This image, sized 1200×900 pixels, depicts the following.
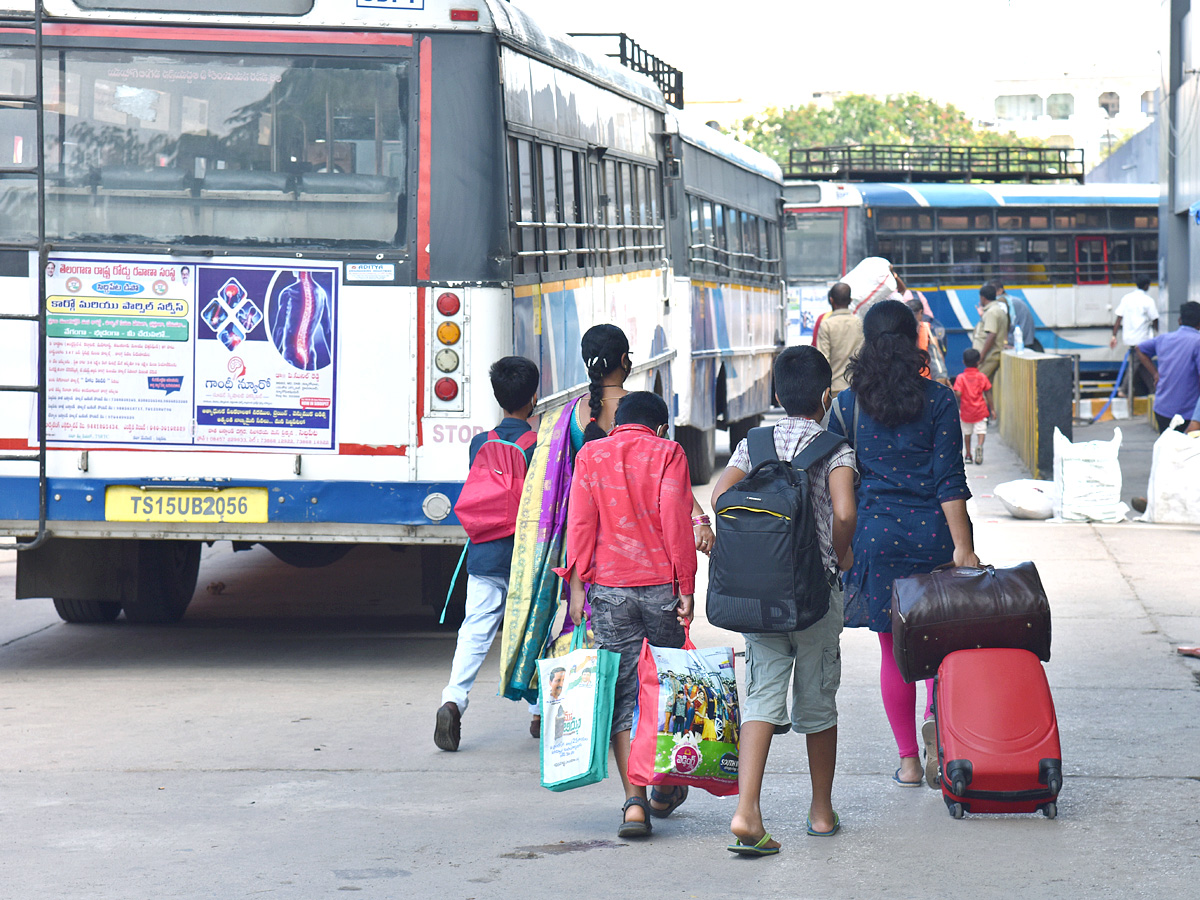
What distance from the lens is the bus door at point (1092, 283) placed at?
1191 inches

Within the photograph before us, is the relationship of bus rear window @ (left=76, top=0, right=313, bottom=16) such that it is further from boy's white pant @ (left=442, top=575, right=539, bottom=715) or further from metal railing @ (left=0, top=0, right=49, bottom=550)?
boy's white pant @ (left=442, top=575, right=539, bottom=715)

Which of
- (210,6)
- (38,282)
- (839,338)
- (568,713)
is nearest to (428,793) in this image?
(568,713)

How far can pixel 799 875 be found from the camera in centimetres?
464

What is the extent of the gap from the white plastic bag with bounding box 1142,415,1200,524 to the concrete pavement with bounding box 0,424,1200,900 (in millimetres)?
3608

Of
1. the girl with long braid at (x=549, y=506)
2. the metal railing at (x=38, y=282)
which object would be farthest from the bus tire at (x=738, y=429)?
the girl with long braid at (x=549, y=506)

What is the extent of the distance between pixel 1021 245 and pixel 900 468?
25.8m

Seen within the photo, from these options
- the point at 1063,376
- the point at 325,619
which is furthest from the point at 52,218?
the point at 1063,376

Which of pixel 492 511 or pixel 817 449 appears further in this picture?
pixel 492 511

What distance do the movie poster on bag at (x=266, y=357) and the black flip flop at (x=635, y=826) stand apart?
9.29 feet

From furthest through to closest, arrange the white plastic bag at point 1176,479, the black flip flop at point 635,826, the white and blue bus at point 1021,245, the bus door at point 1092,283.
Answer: the bus door at point 1092,283 → the white and blue bus at point 1021,245 → the white plastic bag at point 1176,479 → the black flip flop at point 635,826

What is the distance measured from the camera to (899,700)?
5.57 meters

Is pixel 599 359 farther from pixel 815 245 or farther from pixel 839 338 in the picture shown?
pixel 815 245

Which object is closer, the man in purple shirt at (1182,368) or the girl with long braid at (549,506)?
the girl with long braid at (549,506)

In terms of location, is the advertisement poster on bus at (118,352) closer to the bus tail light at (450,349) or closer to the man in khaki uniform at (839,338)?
the bus tail light at (450,349)
